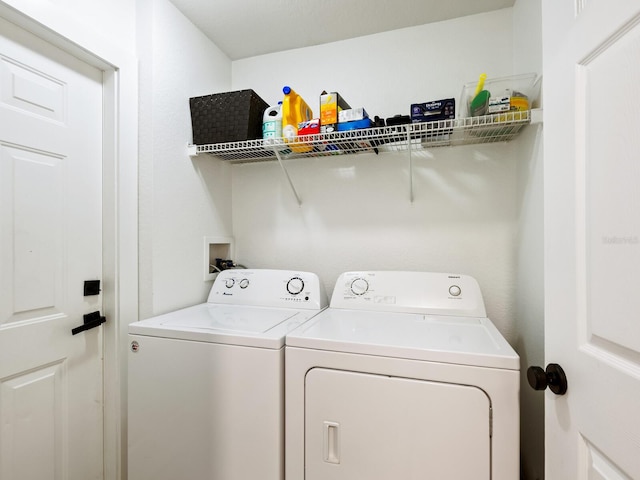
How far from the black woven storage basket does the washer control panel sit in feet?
2.52

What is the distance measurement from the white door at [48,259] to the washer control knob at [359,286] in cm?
122

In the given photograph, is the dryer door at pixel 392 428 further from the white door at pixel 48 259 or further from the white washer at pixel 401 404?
the white door at pixel 48 259

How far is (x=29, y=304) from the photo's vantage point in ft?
3.77

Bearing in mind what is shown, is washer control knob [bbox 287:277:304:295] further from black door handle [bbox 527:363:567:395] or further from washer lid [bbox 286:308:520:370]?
black door handle [bbox 527:363:567:395]

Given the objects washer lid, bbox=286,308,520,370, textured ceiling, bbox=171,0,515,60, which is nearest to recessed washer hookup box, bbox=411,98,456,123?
textured ceiling, bbox=171,0,515,60

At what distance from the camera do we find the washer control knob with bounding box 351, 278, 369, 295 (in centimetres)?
157

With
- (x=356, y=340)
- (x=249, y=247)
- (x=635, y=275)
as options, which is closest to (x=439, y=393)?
(x=356, y=340)

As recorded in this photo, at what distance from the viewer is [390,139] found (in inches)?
59.9

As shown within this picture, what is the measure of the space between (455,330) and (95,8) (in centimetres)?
206

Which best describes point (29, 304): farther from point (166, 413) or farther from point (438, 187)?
point (438, 187)

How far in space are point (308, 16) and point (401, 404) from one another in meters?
1.94

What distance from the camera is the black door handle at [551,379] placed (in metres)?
0.71

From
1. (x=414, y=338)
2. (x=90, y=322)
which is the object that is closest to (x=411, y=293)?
(x=414, y=338)

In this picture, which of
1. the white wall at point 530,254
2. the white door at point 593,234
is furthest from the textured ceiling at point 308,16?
the white door at point 593,234
